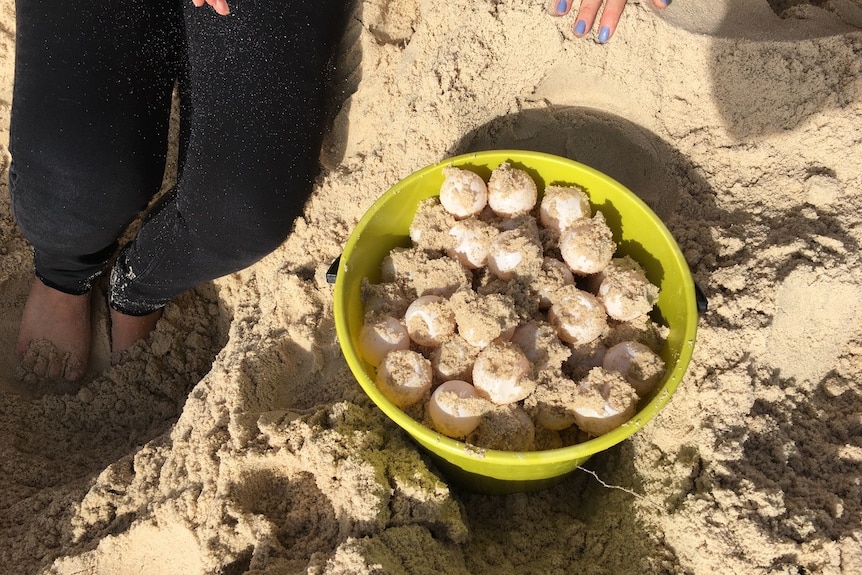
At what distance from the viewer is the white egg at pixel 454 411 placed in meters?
1.03

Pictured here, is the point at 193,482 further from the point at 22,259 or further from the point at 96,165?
the point at 22,259

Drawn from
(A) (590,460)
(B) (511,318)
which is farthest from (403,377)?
(A) (590,460)

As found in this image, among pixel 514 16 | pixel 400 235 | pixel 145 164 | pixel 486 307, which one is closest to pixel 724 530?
pixel 486 307

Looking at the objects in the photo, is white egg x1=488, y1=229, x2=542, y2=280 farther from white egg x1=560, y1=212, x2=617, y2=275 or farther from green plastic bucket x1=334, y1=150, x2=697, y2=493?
green plastic bucket x1=334, y1=150, x2=697, y2=493

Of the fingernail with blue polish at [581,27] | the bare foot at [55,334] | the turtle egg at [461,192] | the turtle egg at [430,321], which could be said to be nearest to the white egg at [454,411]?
the turtle egg at [430,321]

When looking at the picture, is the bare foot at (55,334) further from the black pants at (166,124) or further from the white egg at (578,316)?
the white egg at (578,316)

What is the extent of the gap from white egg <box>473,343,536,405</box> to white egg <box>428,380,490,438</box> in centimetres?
3

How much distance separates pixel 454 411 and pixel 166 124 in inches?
33.1

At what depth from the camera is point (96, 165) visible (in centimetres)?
127

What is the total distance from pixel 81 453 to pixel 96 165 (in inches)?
24.4

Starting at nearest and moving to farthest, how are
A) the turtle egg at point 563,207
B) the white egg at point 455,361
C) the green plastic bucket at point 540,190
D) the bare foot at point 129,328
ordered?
the green plastic bucket at point 540,190 < the white egg at point 455,361 < the turtle egg at point 563,207 < the bare foot at point 129,328

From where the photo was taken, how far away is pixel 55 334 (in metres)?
1.53

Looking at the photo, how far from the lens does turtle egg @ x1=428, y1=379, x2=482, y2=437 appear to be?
1.03m

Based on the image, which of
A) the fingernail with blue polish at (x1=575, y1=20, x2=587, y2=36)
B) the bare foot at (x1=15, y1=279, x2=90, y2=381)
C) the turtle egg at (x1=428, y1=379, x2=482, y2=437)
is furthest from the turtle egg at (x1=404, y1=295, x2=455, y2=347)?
the bare foot at (x1=15, y1=279, x2=90, y2=381)
